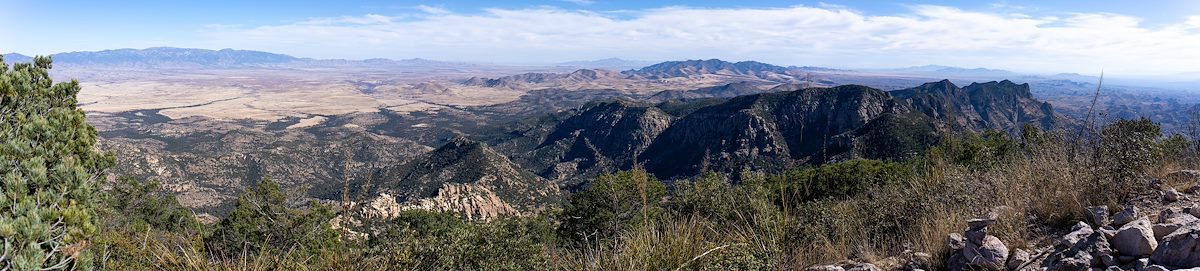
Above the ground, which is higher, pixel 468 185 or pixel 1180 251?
pixel 1180 251

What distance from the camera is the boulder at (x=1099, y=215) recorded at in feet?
15.0

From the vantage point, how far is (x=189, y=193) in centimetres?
8469

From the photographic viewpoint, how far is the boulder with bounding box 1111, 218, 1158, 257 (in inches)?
138

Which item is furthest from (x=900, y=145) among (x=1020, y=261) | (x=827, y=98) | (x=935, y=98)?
(x=935, y=98)

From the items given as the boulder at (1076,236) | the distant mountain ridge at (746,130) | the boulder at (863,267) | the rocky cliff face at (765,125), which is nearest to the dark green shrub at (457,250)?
the boulder at (863,267)

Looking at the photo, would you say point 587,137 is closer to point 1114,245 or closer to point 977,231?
point 977,231

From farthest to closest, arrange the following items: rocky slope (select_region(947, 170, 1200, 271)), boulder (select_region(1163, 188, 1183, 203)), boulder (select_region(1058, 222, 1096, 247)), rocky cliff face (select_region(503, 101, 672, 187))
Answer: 1. rocky cliff face (select_region(503, 101, 672, 187))
2. boulder (select_region(1163, 188, 1183, 203))
3. boulder (select_region(1058, 222, 1096, 247))
4. rocky slope (select_region(947, 170, 1200, 271))

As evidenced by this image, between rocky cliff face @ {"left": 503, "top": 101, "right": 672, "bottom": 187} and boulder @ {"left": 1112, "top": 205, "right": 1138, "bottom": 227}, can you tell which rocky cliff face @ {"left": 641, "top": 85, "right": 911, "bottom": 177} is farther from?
boulder @ {"left": 1112, "top": 205, "right": 1138, "bottom": 227}

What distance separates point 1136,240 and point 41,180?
321 inches

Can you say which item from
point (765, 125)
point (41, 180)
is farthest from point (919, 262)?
point (765, 125)

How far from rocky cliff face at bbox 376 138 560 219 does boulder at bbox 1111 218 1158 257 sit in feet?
170

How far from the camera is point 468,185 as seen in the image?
65.4 metres

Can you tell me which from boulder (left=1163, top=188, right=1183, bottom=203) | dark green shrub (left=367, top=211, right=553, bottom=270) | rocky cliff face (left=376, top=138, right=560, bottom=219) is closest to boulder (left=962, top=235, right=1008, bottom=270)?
A: boulder (left=1163, top=188, right=1183, bottom=203)

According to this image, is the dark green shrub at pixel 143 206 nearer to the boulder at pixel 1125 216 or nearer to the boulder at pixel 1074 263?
the boulder at pixel 1074 263
